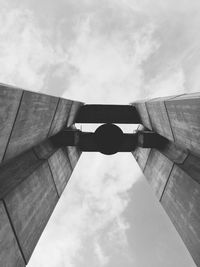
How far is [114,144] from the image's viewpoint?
797 cm

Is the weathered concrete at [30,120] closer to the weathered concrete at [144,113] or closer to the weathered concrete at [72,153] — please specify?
the weathered concrete at [72,153]

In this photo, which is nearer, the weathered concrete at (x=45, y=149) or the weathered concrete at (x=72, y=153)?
the weathered concrete at (x=45, y=149)

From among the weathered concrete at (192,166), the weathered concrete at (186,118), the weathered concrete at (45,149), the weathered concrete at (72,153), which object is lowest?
the weathered concrete at (72,153)

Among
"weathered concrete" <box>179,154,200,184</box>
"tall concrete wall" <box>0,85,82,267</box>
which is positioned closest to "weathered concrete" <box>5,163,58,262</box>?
"tall concrete wall" <box>0,85,82,267</box>

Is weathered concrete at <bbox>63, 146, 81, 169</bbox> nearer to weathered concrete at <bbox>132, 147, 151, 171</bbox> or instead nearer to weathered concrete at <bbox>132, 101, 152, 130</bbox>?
weathered concrete at <bbox>132, 147, 151, 171</bbox>

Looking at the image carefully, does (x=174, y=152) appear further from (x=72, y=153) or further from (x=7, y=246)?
(x=7, y=246)

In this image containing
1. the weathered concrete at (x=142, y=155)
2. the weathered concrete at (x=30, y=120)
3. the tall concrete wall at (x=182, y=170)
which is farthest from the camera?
the weathered concrete at (x=142, y=155)

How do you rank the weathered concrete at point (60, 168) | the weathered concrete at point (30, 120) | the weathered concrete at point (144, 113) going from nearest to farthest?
1. the weathered concrete at point (30, 120)
2. the weathered concrete at point (60, 168)
3. the weathered concrete at point (144, 113)

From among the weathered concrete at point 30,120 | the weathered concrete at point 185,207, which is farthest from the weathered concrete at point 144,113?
the weathered concrete at point 30,120

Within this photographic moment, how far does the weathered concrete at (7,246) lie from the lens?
279 cm

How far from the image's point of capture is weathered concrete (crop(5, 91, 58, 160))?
339 centimetres

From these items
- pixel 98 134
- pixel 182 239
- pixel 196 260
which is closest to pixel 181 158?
pixel 182 239

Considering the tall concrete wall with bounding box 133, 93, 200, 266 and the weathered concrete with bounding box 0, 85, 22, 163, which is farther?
the tall concrete wall with bounding box 133, 93, 200, 266

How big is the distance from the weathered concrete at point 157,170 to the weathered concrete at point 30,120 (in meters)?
4.36
